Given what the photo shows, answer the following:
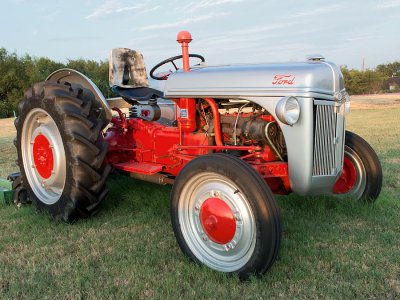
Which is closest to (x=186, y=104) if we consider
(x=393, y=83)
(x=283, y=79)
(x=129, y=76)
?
(x=283, y=79)

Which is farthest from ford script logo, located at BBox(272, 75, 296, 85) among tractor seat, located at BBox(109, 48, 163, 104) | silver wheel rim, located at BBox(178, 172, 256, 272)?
tractor seat, located at BBox(109, 48, 163, 104)

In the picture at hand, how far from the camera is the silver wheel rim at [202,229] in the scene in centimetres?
275

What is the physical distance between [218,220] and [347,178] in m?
1.87

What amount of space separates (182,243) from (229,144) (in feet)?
3.00

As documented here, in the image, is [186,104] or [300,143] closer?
[300,143]

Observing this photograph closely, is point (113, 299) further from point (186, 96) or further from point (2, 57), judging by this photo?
point (2, 57)

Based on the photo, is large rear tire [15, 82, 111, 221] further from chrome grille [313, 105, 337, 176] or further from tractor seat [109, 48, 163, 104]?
chrome grille [313, 105, 337, 176]

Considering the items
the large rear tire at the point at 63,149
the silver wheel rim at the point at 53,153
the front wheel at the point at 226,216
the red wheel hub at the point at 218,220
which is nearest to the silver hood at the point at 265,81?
the front wheel at the point at 226,216

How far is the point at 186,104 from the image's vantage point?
11.6 feet

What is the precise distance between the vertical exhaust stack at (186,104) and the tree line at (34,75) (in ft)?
129

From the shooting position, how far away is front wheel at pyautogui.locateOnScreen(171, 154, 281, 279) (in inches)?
101

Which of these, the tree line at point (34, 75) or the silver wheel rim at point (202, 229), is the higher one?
the tree line at point (34, 75)

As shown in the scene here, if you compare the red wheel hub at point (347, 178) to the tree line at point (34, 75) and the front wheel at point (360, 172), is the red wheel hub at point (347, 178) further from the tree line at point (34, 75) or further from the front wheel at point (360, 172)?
the tree line at point (34, 75)

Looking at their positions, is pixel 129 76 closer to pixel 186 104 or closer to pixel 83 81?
pixel 83 81
